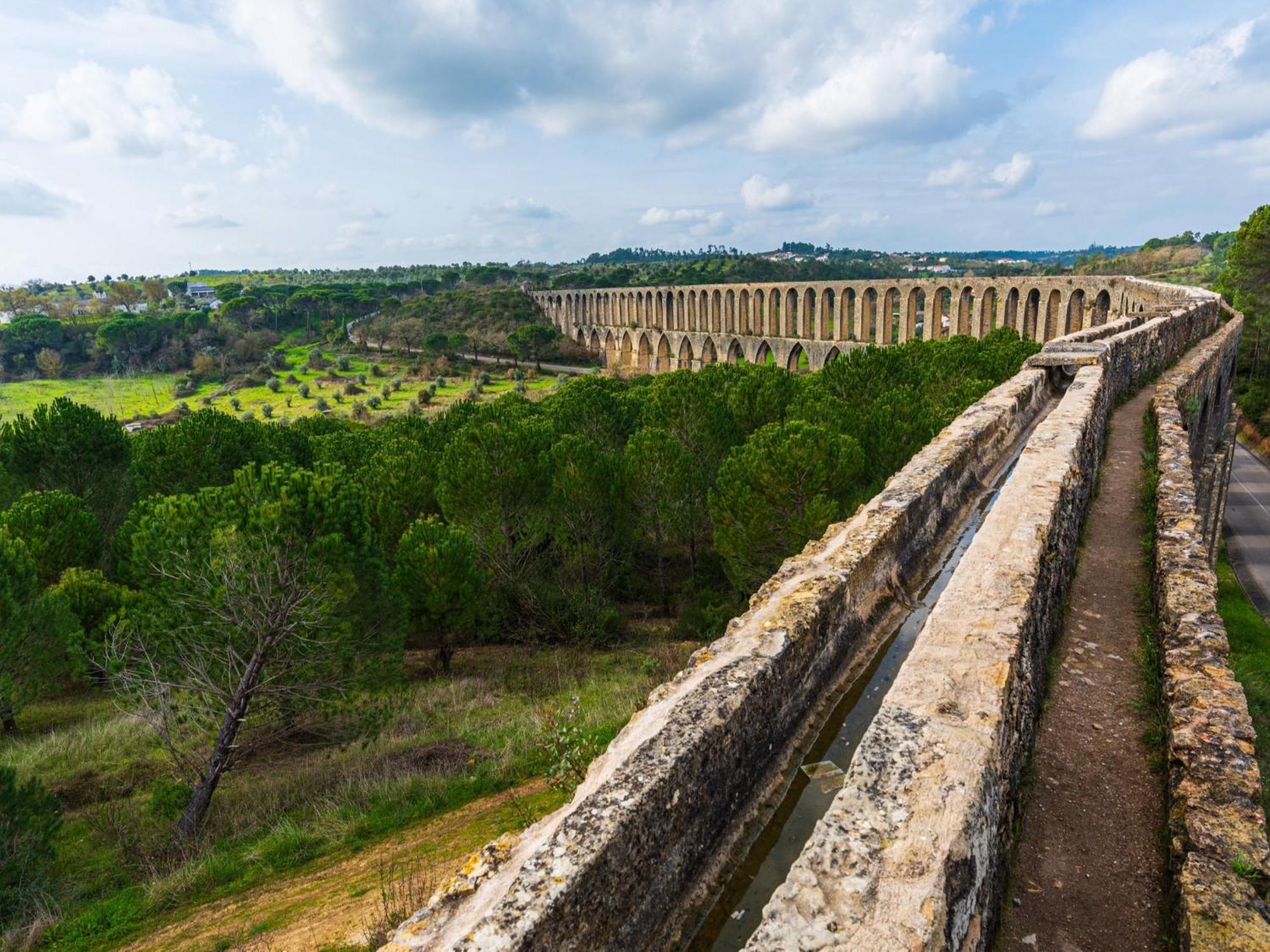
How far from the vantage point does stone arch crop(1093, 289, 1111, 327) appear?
1271 inches

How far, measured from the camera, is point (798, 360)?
5238 centimetres

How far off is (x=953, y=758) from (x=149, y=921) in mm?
7359

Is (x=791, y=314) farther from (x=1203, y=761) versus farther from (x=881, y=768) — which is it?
(x=881, y=768)

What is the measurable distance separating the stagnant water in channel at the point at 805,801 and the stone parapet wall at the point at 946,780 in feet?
1.22

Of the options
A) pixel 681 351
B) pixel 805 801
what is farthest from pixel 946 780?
pixel 681 351

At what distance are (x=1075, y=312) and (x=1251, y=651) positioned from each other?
22.0m

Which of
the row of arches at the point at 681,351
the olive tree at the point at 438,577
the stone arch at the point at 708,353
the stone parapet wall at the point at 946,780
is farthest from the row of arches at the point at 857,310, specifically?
the stone parapet wall at the point at 946,780

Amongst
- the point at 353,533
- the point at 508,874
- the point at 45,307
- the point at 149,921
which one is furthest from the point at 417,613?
the point at 45,307

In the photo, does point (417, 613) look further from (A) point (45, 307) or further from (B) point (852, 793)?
(A) point (45, 307)

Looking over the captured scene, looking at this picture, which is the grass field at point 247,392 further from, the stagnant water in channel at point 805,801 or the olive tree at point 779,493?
the stagnant water in channel at point 805,801

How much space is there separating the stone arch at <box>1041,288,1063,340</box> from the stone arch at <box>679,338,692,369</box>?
31211 mm

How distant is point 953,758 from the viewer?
2.68m

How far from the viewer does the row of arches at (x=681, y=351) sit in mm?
52094

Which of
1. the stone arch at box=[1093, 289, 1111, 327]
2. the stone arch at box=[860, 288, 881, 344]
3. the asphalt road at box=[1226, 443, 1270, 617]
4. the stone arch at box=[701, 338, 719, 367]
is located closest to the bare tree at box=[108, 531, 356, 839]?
the asphalt road at box=[1226, 443, 1270, 617]
